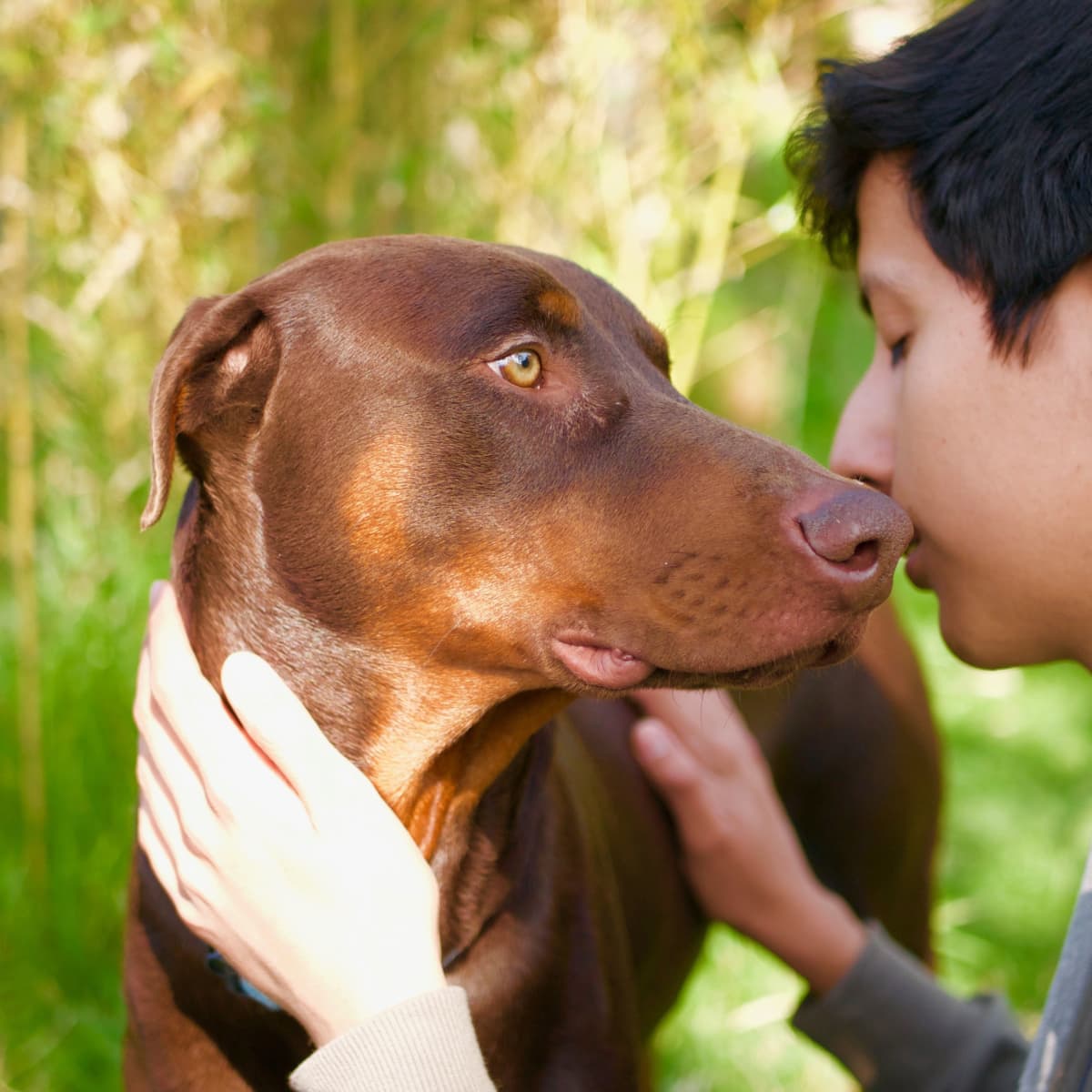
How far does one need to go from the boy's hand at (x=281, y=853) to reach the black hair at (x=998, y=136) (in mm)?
1217

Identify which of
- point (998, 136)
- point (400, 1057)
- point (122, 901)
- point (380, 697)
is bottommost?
point (122, 901)

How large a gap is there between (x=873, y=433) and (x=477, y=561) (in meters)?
0.86

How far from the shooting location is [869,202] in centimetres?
237

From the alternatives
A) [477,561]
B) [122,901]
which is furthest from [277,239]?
[477,561]

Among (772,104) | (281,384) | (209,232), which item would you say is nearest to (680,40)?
(772,104)

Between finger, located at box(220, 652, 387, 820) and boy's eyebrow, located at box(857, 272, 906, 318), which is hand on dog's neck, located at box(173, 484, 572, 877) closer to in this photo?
finger, located at box(220, 652, 387, 820)

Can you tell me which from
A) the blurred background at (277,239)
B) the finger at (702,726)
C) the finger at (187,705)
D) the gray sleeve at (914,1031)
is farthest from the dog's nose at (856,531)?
the blurred background at (277,239)

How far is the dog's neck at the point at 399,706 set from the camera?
2088 millimetres

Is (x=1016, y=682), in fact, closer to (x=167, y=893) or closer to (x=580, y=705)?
(x=580, y=705)

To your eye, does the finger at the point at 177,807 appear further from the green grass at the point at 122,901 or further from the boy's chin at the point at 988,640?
the green grass at the point at 122,901

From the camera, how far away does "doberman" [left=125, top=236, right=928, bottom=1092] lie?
1.82 meters

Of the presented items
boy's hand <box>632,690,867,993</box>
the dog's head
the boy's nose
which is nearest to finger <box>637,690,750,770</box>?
boy's hand <box>632,690,867,993</box>

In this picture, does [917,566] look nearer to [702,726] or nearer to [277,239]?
[702,726]

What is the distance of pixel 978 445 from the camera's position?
83.0 inches
